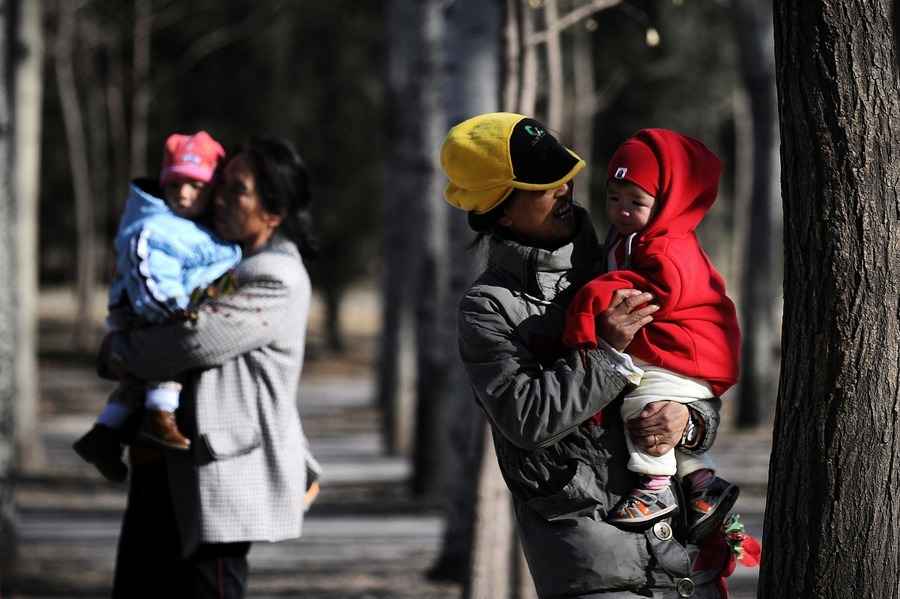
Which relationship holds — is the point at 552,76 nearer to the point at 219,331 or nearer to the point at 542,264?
the point at 219,331

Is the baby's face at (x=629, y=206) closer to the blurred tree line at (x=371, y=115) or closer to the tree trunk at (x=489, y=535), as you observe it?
the tree trunk at (x=489, y=535)

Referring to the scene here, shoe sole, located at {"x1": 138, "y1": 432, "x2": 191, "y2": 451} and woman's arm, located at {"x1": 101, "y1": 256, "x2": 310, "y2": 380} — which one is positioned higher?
woman's arm, located at {"x1": 101, "y1": 256, "x2": 310, "y2": 380}

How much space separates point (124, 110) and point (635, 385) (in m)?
29.1

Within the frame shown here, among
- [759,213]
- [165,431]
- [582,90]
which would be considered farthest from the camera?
[582,90]

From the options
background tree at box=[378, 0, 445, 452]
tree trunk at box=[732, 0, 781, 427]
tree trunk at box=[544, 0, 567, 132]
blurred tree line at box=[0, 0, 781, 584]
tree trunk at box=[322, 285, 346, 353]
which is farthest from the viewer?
tree trunk at box=[322, 285, 346, 353]

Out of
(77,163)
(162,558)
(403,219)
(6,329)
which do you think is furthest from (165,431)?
(77,163)

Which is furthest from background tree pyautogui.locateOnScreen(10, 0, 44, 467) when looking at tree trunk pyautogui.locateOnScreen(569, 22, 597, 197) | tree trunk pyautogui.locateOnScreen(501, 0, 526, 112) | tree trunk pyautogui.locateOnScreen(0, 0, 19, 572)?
tree trunk pyautogui.locateOnScreen(569, 22, 597, 197)

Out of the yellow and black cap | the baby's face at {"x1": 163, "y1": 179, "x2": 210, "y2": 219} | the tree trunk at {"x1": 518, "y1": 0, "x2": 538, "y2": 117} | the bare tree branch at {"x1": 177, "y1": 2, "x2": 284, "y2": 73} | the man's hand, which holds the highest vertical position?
the bare tree branch at {"x1": 177, "y1": 2, "x2": 284, "y2": 73}

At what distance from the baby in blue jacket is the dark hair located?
18cm

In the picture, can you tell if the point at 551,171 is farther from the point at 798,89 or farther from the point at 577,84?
the point at 577,84

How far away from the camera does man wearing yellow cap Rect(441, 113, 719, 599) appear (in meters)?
3.20

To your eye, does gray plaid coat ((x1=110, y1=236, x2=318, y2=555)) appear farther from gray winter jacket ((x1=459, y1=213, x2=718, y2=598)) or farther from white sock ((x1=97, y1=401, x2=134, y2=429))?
gray winter jacket ((x1=459, y1=213, x2=718, y2=598))

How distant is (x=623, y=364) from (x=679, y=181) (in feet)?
1.50

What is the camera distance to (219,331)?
4.38m
